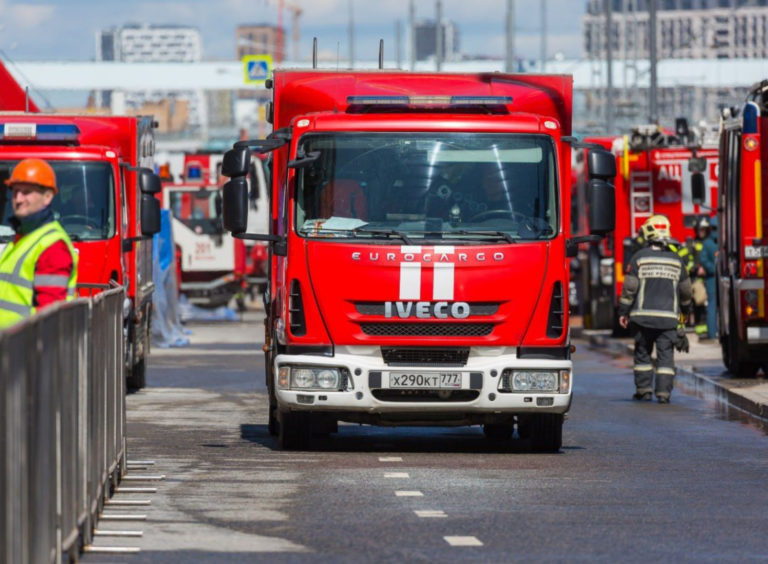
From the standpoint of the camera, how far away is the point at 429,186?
14.6 metres

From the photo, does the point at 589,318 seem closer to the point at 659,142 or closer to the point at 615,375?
the point at 659,142

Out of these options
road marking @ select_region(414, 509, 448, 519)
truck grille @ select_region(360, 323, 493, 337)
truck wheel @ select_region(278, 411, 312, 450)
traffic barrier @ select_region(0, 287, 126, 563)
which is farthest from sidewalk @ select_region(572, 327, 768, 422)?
traffic barrier @ select_region(0, 287, 126, 563)

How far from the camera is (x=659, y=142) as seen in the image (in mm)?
34125

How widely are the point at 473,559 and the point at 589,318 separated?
28.4 meters

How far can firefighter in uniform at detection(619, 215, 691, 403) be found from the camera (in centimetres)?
2006

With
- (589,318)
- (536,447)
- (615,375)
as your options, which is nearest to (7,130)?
(536,447)

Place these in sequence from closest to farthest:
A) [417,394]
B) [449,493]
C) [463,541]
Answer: [463,541]
[449,493]
[417,394]

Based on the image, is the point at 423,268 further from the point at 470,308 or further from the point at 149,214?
the point at 149,214

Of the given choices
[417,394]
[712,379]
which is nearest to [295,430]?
[417,394]

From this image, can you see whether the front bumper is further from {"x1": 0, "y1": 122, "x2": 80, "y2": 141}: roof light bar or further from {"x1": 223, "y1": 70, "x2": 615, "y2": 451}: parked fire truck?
{"x1": 0, "y1": 122, "x2": 80, "y2": 141}: roof light bar

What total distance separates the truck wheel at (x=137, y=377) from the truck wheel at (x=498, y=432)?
6.35 metres

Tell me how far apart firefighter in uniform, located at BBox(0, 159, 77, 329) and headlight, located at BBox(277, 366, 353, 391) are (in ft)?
14.6

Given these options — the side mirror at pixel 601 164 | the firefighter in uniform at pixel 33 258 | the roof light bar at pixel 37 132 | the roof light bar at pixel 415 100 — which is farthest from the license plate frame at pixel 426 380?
the roof light bar at pixel 37 132

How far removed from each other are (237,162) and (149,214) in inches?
266
